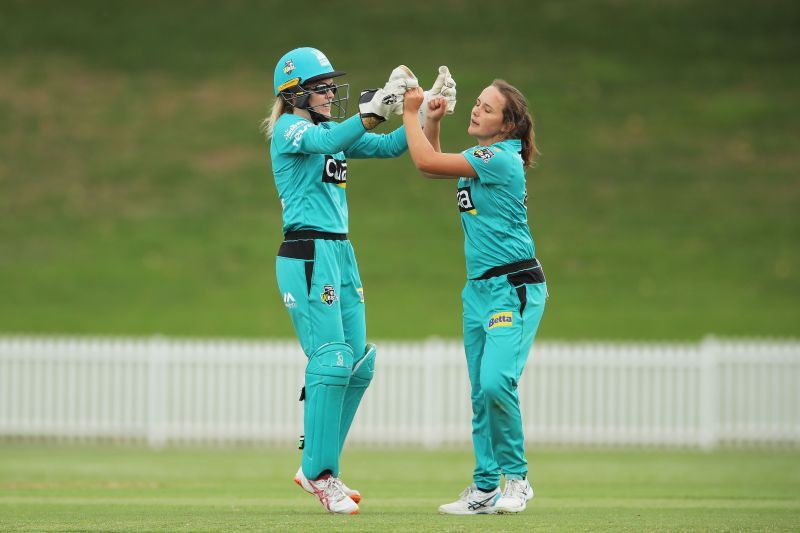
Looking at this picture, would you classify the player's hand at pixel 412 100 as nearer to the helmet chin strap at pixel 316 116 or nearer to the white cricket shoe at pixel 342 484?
the helmet chin strap at pixel 316 116

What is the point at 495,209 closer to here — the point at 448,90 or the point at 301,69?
the point at 448,90

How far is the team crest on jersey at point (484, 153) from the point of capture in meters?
7.40

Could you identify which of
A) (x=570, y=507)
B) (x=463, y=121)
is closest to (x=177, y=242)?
(x=463, y=121)

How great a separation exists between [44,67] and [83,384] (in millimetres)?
19636

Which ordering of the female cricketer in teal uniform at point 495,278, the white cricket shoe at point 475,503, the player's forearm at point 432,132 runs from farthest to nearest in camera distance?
the player's forearm at point 432,132 → the white cricket shoe at point 475,503 → the female cricketer in teal uniform at point 495,278

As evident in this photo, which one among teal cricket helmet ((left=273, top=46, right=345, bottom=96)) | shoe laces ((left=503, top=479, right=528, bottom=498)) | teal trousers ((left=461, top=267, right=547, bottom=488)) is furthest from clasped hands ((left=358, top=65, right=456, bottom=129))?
shoe laces ((left=503, top=479, right=528, bottom=498))

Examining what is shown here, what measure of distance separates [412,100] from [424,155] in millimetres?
337

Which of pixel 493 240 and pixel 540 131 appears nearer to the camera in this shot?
pixel 493 240

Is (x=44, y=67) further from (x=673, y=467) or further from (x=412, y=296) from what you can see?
(x=673, y=467)

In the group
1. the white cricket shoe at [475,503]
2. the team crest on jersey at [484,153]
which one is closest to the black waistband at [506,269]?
the team crest on jersey at [484,153]

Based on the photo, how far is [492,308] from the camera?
24.2ft

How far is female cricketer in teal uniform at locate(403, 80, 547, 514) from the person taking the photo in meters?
7.29

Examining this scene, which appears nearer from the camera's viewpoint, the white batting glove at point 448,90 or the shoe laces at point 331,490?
the shoe laces at point 331,490

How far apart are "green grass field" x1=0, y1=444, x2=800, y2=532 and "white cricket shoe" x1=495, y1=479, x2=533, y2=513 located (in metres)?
0.11
